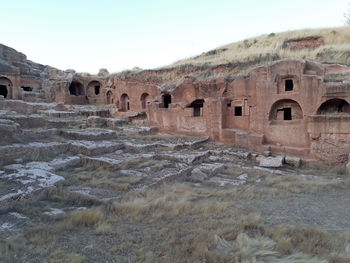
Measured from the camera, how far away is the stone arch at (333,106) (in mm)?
10713

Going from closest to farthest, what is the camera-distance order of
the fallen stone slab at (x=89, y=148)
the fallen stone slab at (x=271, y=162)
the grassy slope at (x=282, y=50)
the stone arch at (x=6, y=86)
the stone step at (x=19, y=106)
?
the fallen stone slab at (x=89, y=148) < the fallen stone slab at (x=271, y=162) < the grassy slope at (x=282, y=50) < the stone step at (x=19, y=106) < the stone arch at (x=6, y=86)

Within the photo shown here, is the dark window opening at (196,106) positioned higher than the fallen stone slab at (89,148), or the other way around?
the dark window opening at (196,106)

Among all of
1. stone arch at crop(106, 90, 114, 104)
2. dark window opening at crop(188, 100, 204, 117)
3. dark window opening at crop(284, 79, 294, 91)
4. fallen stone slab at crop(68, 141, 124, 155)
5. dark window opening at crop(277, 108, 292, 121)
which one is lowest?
fallen stone slab at crop(68, 141, 124, 155)

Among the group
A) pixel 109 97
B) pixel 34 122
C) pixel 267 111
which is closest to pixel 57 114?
pixel 34 122

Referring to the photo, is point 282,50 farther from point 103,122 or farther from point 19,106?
point 19,106

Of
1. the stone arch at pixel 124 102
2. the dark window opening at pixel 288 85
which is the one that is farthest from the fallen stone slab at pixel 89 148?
the stone arch at pixel 124 102

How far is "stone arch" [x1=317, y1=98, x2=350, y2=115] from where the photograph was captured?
35.1ft

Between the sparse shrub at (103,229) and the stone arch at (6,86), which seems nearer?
the sparse shrub at (103,229)

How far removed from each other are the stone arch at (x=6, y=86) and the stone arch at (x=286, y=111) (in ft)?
73.5

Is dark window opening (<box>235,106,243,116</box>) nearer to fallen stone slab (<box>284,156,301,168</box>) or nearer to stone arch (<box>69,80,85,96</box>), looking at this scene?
fallen stone slab (<box>284,156,301,168</box>)

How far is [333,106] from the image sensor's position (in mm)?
10805

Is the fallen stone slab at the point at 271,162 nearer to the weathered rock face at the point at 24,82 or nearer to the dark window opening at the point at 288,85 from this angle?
the dark window opening at the point at 288,85

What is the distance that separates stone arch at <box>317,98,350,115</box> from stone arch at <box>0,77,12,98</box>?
24326mm

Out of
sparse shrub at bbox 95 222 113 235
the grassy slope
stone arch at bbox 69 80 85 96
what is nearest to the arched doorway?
the grassy slope
